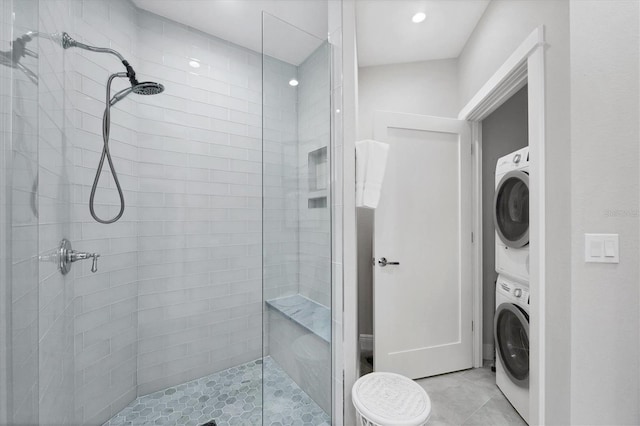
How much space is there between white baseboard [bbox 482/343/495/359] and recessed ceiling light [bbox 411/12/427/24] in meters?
2.67

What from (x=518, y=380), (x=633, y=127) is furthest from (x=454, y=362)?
(x=633, y=127)

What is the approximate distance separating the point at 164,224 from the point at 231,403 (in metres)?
1.14

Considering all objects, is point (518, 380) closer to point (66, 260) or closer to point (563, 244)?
point (563, 244)

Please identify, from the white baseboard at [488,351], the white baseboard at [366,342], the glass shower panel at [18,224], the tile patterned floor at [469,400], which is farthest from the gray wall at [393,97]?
the glass shower panel at [18,224]

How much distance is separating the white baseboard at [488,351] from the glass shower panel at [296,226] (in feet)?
5.37

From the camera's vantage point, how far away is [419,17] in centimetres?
199

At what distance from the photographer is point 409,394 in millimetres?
1281

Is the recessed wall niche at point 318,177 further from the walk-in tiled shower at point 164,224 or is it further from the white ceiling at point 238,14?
the white ceiling at point 238,14

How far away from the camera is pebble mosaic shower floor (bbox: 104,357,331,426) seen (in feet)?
4.26

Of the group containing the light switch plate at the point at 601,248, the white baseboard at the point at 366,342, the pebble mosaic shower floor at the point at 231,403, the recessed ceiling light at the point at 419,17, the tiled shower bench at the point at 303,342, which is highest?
the recessed ceiling light at the point at 419,17

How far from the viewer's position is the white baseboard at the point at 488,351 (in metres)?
2.30

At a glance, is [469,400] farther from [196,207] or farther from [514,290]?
[196,207]

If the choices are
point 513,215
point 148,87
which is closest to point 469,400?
point 513,215

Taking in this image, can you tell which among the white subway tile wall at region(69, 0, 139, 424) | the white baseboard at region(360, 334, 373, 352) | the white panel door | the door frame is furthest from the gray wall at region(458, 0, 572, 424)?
the white subway tile wall at region(69, 0, 139, 424)
